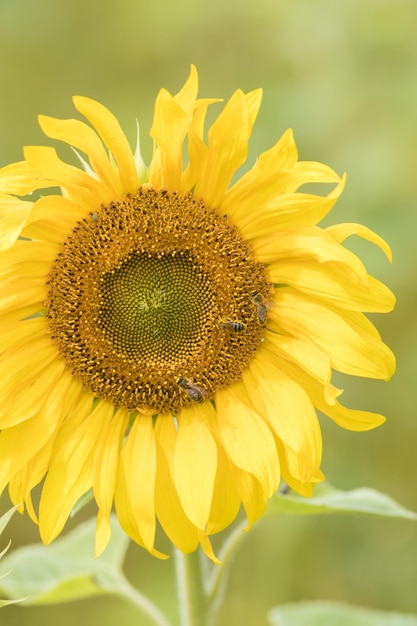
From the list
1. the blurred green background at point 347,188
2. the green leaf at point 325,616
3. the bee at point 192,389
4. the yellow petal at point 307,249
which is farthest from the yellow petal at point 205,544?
the blurred green background at point 347,188

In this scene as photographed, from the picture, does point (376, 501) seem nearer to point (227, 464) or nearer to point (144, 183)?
point (227, 464)

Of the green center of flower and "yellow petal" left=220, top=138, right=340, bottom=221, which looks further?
the green center of flower

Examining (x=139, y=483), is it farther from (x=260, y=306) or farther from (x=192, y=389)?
(x=260, y=306)

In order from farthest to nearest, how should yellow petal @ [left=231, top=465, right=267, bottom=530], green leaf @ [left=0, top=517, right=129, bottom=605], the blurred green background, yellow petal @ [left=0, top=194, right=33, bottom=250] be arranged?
the blurred green background
green leaf @ [left=0, top=517, right=129, bottom=605]
yellow petal @ [left=231, top=465, right=267, bottom=530]
yellow petal @ [left=0, top=194, right=33, bottom=250]

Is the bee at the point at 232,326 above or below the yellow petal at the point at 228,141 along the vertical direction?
below

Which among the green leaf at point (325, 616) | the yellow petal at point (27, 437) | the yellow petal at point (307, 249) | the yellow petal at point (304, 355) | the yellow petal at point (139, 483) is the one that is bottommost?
the green leaf at point (325, 616)

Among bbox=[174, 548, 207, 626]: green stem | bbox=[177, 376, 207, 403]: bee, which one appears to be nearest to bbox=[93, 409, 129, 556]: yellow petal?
bbox=[177, 376, 207, 403]: bee

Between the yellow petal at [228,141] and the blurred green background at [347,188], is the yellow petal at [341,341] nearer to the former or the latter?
the yellow petal at [228,141]

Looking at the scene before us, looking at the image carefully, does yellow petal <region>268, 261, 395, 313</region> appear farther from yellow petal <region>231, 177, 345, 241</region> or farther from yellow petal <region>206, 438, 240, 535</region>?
yellow petal <region>206, 438, 240, 535</region>
